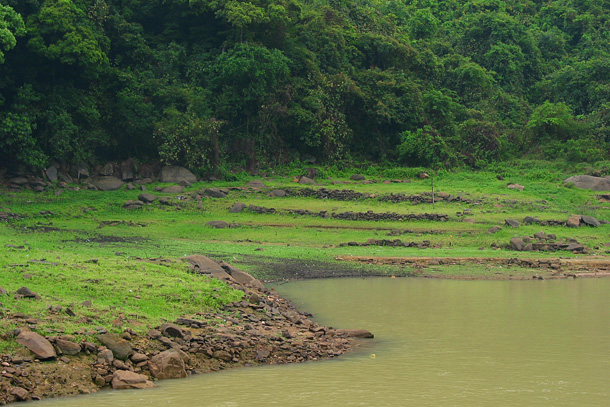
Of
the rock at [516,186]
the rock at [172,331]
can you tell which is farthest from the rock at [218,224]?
the rock at [172,331]

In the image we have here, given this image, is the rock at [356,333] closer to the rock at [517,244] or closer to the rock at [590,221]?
the rock at [517,244]

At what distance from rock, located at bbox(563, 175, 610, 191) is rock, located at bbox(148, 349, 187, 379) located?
3142cm

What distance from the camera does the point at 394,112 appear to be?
4450 cm

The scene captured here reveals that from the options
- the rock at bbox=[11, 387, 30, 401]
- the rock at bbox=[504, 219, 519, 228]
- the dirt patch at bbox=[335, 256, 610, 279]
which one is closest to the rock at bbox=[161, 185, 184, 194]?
the dirt patch at bbox=[335, 256, 610, 279]

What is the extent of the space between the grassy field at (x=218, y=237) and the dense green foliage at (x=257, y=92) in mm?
2626

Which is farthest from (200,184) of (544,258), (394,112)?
(544,258)

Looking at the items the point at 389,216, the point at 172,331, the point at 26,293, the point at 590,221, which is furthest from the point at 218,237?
the point at 172,331

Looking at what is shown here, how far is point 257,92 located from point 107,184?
9409 millimetres

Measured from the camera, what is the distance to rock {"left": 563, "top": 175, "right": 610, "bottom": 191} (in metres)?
38.4

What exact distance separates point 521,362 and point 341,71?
3419 centimetres

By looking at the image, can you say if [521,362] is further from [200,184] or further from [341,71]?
[341,71]

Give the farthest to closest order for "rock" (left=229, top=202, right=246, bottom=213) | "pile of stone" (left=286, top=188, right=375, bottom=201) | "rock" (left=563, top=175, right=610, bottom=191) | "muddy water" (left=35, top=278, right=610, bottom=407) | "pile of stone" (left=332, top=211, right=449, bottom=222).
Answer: "rock" (left=563, top=175, right=610, bottom=191)
"pile of stone" (left=286, top=188, right=375, bottom=201)
"rock" (left=229, top=202, right=246, bottom=213)
"pile of stone" (left=332, top=211, right=449, bottom=222)
"muddy water" (left=35, top=278, right=610, bottom=407)

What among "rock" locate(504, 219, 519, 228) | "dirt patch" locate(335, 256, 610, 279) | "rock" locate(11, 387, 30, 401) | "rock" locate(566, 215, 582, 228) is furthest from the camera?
"rock" locate(566, 215, 582, 228)

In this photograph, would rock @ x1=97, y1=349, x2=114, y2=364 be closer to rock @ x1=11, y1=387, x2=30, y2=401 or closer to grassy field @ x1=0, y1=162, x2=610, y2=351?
grassy field @ x1=0, y1=162, x2=610, y2=351
